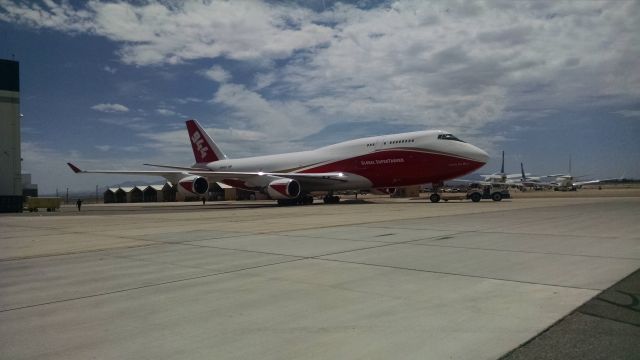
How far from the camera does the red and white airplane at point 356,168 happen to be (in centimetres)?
2980

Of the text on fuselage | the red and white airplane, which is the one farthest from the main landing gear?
the text on fuselage

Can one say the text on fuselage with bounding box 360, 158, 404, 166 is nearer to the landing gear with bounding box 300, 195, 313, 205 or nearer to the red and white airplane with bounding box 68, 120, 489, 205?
the red and white airplane with bounding box 68, 120, 489, 205

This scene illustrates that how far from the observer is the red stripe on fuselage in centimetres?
2964

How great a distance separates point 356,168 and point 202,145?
19969mm

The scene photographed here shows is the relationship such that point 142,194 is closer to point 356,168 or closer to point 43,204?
point 43,204

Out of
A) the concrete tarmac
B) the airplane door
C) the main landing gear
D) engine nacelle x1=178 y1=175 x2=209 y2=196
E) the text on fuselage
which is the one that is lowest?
the concrete tarmac

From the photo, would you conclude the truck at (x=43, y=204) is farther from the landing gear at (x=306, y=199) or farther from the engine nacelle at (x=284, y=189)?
the landing gear at (x=306, y=199)

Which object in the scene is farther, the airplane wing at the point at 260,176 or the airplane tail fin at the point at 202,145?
the airplane tail fin at the point at 202,145

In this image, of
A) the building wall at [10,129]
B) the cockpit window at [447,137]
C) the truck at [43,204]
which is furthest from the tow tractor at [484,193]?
the building wall at [10,129]

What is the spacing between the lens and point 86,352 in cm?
365

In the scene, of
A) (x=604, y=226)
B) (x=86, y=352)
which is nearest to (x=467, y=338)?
(x=86, y=352)

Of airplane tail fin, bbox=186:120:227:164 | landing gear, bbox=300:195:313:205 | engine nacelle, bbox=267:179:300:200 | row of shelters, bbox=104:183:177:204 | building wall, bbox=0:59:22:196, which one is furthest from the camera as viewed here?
row of shelters, bbox=104:183:177:204

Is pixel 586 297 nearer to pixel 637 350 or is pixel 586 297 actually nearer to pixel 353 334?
pixel 637 350

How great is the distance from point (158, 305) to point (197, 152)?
43.6 m
